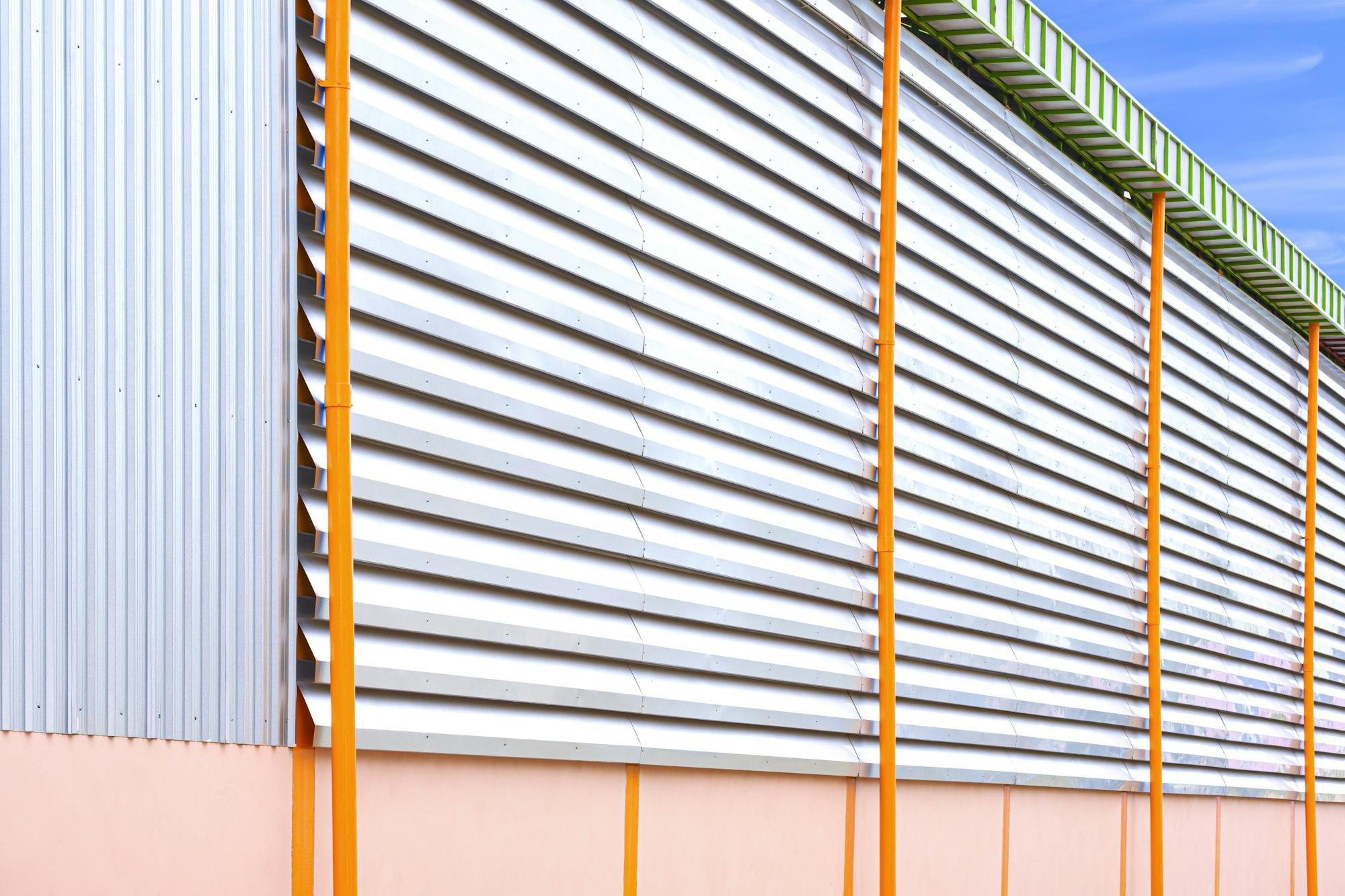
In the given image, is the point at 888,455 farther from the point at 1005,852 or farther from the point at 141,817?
the point at 141,817

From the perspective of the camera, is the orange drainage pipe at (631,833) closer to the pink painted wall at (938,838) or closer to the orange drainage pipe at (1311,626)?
the pink painted wall at (938,838)

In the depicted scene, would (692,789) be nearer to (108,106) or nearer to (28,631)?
(28,631)

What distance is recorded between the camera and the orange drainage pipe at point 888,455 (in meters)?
8.32

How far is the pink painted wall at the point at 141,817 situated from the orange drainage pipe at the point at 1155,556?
8.55m

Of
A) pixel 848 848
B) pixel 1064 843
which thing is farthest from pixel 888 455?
pixel 1064 843

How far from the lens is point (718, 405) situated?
7.48 metres

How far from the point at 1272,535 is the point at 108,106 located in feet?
44.3

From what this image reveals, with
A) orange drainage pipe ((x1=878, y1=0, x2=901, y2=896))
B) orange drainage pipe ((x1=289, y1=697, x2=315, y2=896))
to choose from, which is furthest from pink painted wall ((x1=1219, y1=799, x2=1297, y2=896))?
orange drainage pipe ((x1=289, y1=697, x2=315, y2=896))

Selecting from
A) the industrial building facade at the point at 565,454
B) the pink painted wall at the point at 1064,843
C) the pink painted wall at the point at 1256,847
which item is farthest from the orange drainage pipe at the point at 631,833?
the pink painted wall at the point at 1256,847

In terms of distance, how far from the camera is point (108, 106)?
4.79 meters

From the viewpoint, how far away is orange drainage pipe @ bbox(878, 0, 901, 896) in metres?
8.32

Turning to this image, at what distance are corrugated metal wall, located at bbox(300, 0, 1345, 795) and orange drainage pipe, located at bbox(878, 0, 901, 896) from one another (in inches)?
4.8

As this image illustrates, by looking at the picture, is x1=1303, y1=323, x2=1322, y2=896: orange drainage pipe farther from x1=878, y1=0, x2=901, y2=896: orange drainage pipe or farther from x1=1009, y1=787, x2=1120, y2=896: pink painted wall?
x1=878, y1=0, x2=901, y2=896: orange drainage pipe

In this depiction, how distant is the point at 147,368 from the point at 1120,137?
9299mm
